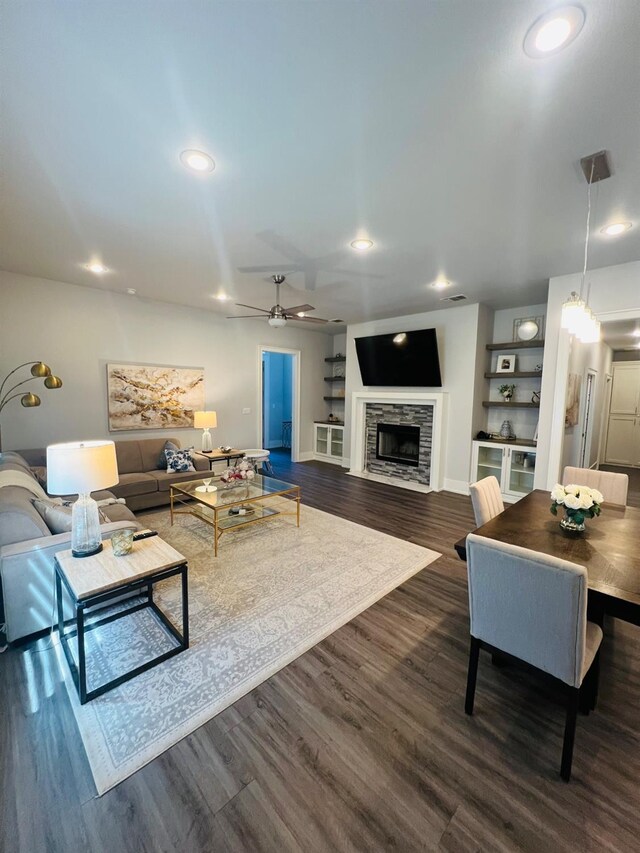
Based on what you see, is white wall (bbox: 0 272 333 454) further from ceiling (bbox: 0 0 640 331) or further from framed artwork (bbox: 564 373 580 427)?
framed artwork (bbox: 564 373 580 427)

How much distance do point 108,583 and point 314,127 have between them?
2.54 m

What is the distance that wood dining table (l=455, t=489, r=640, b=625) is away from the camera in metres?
1.38

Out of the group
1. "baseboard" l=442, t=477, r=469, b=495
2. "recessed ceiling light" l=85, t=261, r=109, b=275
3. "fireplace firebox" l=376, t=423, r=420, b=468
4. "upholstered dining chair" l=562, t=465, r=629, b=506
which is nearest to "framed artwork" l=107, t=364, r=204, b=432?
"recessed ceiling light" l=85, t=261, r=109, b=275

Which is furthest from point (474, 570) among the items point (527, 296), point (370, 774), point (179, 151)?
point (527, 296)

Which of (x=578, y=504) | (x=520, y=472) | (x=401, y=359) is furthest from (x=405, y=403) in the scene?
(x=578, y=504)

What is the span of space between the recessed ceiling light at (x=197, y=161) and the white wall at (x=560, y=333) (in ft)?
12.4

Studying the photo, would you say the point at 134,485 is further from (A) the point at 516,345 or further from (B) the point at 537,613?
(A) the point at 516,345

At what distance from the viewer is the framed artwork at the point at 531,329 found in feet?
15.9

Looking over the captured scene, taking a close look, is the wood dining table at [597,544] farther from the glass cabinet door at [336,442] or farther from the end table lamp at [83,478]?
the glass cabinet door at [336,442]

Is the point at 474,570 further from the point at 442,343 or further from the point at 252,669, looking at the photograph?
the point at 442,343

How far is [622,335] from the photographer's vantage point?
5.68 meters

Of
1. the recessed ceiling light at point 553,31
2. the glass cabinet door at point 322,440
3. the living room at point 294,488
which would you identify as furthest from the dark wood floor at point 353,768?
the glass cabinet door at point 322,440

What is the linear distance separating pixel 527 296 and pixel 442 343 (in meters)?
1.25

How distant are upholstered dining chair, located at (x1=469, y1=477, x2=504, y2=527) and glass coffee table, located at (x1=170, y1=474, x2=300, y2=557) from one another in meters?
2.00
